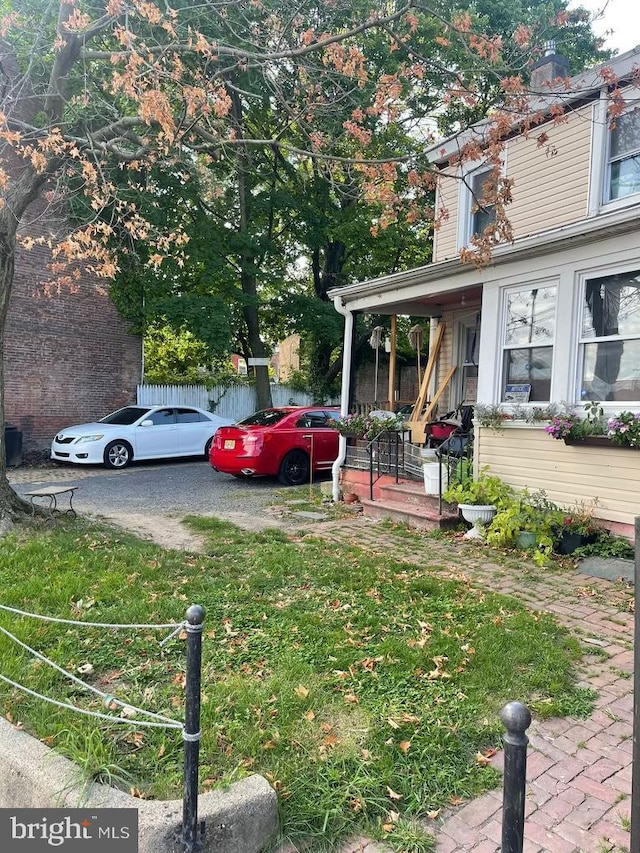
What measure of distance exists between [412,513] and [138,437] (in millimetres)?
7981

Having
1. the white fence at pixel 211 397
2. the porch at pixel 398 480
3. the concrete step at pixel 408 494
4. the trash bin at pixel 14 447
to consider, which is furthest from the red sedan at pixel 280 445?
the white fence at pixel 211 397

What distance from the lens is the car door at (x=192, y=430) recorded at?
1449 centimetres

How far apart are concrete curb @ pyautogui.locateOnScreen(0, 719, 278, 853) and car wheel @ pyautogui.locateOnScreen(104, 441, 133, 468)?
1115cm

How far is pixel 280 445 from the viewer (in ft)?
36.3

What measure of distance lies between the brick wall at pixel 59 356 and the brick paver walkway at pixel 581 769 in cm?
1265

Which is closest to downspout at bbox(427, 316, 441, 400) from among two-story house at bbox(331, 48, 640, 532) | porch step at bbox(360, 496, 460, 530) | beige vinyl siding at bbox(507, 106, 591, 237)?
two-story house at bbox(331, 48, 640, 532)

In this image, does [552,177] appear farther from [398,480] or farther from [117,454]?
[117,454]

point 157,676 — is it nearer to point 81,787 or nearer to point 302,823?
point 81,787

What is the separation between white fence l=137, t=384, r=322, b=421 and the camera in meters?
16.6

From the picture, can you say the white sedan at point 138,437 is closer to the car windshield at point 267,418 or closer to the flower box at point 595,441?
the car windshield at point 267,418

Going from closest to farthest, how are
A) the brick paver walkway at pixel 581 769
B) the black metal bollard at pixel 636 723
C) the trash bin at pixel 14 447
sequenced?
1. the black metal bollard at pixel 636 723
2. the brick paver walkway at pixel 581 769
3. the trash bin at pixel 14 447

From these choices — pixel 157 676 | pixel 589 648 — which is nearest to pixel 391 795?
pixel 157 676

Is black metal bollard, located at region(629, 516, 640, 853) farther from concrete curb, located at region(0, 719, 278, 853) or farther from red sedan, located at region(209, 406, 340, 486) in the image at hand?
red sedan, located at region(209, 406, 340, 486)

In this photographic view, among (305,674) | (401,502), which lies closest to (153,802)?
(305,674)
